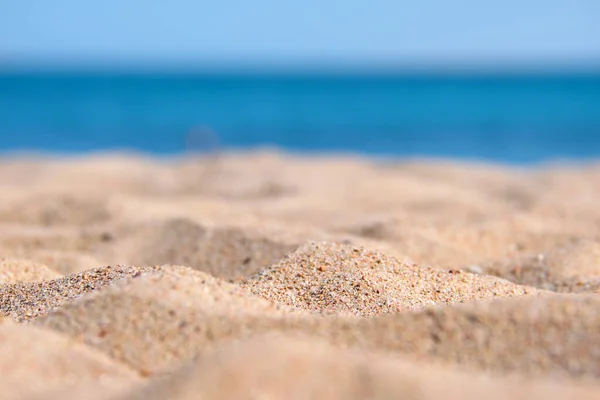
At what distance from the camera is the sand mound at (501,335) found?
6.69 feet

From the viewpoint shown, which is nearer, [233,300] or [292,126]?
[233,300]

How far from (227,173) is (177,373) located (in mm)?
6965

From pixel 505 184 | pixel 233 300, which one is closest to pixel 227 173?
pixel 505 184

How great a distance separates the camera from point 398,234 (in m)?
4.82

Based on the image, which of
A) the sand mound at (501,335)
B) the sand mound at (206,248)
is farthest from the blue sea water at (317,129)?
the sand mound at (501,335)

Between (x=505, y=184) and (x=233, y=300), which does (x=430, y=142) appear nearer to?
(x=505, y=184)

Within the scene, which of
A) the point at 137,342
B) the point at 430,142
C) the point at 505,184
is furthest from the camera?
the point at 430,142

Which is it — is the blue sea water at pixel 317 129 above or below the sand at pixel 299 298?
above

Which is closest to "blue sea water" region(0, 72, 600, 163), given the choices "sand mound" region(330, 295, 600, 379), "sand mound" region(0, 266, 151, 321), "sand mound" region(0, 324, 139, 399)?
"sand mound" region(0, 266, 151, 321)

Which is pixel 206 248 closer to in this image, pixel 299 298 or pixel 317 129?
pixel 299 298

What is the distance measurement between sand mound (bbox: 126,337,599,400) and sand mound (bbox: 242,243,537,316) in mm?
1002

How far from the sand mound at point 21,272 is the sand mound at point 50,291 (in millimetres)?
344

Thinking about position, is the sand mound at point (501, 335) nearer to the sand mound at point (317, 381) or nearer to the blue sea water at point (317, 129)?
the sand mound at point (317, 381)

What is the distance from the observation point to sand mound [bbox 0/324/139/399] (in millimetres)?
2012
